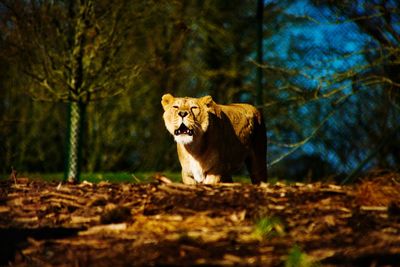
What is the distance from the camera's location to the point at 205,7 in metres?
17.0

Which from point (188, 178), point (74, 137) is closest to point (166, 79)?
point (74, 137)

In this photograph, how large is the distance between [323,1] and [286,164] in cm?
357

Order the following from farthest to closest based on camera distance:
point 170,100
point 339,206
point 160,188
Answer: point 170,100 < point 160,188 < point 339,206

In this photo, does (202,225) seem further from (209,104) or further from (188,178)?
(188,178)

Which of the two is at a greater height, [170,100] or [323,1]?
[323,1]

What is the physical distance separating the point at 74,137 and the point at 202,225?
9.48 meters

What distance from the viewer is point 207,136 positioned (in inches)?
285

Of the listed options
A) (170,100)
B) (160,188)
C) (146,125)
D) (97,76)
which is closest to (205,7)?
(146,125)

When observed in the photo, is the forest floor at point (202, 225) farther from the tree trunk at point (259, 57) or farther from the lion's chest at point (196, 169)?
the tree trunk at point (259, 57)

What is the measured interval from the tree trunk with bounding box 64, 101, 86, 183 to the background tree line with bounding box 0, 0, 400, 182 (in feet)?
0.41

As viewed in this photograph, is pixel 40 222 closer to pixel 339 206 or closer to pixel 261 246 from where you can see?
pixel 261 246

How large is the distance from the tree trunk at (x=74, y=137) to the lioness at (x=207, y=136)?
19.2ft

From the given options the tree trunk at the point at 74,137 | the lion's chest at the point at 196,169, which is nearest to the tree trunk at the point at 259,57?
the tree trunk at the point at 74,137

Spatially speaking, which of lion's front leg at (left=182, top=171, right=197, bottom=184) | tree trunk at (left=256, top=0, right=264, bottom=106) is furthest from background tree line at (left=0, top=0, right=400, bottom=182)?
lion's front leg at (left=182, top=171, right=197, bottom=184)
